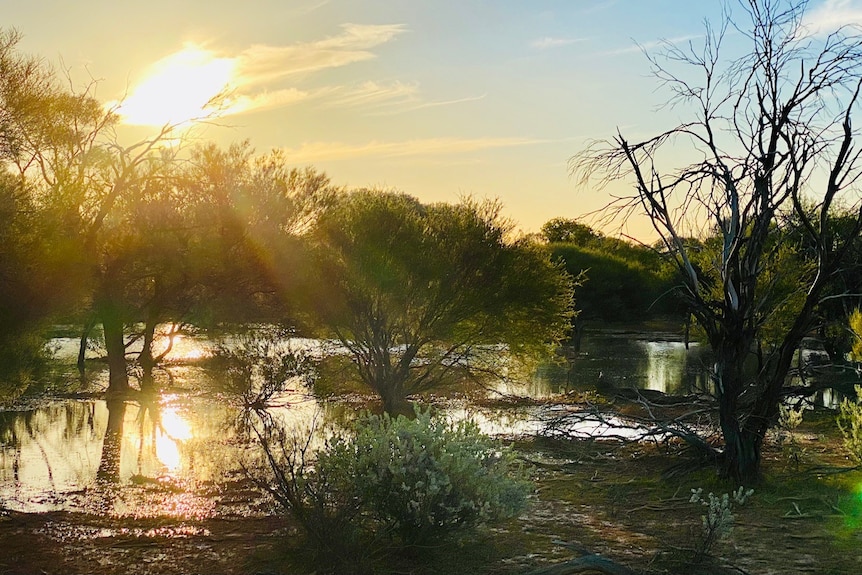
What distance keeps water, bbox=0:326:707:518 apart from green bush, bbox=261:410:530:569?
2534 millimetres

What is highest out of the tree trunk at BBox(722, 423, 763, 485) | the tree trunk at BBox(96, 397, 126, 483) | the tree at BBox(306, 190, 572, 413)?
the tree at BBox(306, 190, 572, 413)

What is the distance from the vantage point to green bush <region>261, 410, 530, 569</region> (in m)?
9.35

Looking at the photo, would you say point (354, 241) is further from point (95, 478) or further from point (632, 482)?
point (632, 482)

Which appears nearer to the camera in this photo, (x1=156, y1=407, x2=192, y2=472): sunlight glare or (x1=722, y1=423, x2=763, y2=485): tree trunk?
(x1=722, y1=423, x2=763, y2=485): tree trunk

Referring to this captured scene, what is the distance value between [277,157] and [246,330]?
6.58 metres

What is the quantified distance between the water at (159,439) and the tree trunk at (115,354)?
1598 millimetres

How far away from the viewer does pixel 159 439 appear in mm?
20625

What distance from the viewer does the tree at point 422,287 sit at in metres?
25.7

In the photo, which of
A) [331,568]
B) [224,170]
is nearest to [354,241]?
[224,170]

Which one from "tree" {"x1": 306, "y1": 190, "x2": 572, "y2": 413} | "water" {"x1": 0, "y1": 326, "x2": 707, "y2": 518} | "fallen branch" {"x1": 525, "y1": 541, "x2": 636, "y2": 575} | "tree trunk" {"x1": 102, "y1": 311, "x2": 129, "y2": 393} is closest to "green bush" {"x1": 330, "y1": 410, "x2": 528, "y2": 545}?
"fallen branch" {"x1": 525, "y1": 541, "x2": 636, "y2": 575}

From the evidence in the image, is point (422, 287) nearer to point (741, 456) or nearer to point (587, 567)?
point (741, 456)

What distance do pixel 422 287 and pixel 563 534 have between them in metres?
15.3

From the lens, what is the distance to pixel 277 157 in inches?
1341

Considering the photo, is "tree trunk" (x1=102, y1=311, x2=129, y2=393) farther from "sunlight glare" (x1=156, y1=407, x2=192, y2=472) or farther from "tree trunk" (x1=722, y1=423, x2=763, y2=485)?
"tree trunk" (x1=722, y1=423, x2=763, y2=485)
